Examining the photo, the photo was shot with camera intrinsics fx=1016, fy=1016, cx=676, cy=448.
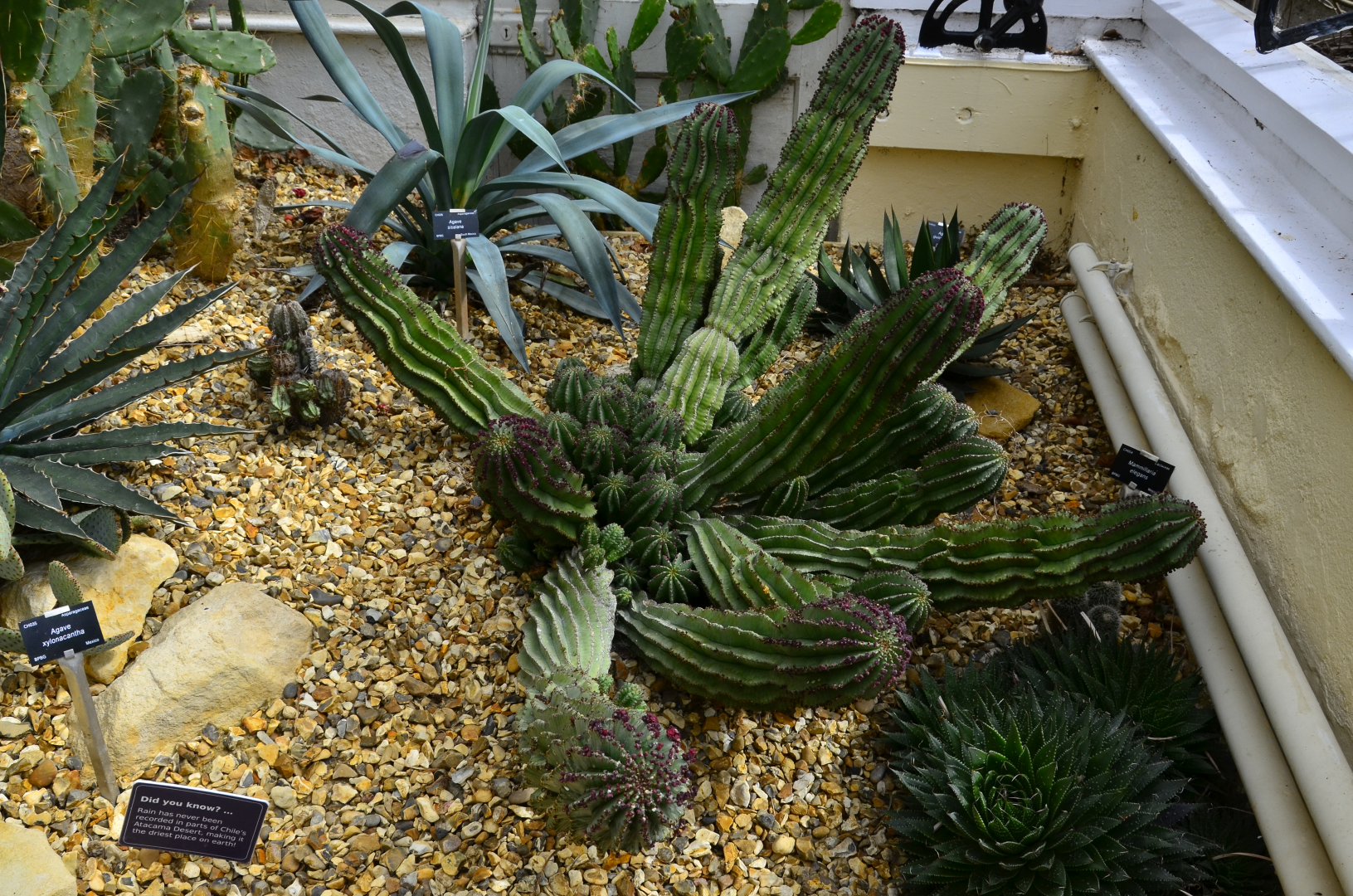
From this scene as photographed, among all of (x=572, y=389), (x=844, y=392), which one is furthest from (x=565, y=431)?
(x=844, y=392)

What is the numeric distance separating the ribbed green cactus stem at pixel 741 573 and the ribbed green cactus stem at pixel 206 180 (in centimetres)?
201

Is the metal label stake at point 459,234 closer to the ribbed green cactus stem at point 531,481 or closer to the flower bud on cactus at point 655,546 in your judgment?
the ribbed green cactus stem at point 531,481

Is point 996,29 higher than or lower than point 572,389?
higher

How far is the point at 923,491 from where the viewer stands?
2.70 metres

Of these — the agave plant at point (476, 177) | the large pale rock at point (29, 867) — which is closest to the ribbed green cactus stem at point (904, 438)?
the agave plant at point (476, 177)

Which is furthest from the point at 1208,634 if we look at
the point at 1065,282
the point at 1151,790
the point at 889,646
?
the point at 1065,282

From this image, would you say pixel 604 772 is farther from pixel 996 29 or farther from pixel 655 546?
pixel 996 29

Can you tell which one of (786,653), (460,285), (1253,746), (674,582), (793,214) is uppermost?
(793,214)

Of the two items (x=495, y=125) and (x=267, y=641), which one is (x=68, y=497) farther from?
(x=495, y=125)

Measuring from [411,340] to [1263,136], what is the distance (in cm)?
287

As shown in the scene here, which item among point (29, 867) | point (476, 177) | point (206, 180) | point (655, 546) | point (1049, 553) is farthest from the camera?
point (476, 177)

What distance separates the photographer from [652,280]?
10.3 ft

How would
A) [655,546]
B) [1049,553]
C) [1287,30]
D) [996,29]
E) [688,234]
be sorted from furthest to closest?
[996,29]
[1287,30]
[688,234]
[655,546]
[1049,553]

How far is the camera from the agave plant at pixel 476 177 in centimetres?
329
